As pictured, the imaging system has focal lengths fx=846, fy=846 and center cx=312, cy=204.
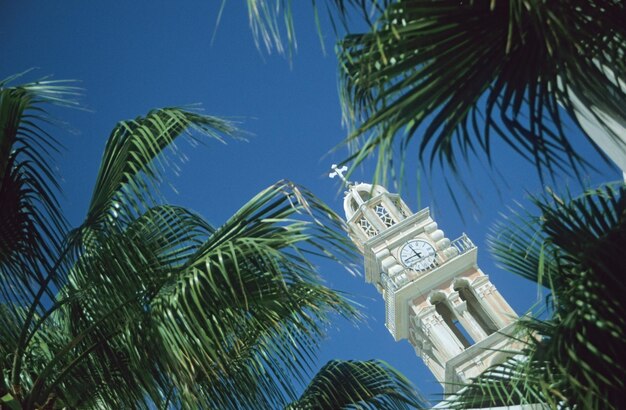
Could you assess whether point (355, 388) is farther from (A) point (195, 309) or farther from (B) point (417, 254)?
(B) point (417, 254)

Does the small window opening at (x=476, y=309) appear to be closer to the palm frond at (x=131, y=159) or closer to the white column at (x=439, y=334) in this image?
the white column at (x=439, y=334)

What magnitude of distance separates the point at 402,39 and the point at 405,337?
4047 centimetres

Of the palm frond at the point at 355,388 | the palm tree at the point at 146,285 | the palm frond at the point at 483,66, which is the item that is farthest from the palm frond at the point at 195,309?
the palm frond at the point at 355,388

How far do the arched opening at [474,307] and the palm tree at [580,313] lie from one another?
35600 mm

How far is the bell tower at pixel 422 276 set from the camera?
130 ft

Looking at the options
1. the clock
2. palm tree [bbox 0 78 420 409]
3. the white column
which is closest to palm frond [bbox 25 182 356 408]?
palm tree [bbox 0 78 420 409]

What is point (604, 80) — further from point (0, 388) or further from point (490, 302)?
point (490, 302)

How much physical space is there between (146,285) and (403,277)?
3620 cm

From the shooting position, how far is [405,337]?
42.8m

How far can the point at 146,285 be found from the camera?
4746mm

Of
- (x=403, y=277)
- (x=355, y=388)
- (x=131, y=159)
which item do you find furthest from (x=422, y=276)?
(x=131, y=159)

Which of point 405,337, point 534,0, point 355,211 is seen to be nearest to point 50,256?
point 534,0

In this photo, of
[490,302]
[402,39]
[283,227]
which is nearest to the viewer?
[402,39]

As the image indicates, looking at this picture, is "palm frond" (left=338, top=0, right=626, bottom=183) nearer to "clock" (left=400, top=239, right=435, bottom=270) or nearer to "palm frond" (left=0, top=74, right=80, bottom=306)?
"palm frond" (left=0, top=74, right=80, bottom=306)
